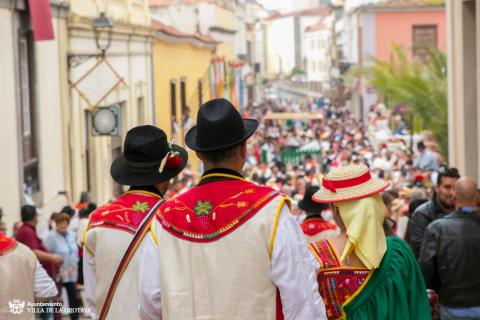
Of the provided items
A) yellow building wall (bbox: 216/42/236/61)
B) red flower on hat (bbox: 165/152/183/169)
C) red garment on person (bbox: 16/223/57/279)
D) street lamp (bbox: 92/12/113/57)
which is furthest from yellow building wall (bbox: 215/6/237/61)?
red flower on hat (bbox: 165/152/183/169)

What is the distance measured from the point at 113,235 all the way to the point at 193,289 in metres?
1.45

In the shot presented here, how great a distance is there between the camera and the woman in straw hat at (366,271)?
16.9 feet

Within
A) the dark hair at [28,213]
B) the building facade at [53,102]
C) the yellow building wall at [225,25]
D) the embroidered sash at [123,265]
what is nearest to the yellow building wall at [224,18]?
the yellow building wall at [225,25]

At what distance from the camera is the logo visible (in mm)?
6840

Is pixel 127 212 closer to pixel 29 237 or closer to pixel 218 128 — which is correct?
pixel 218 128

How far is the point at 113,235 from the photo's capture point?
575 centimetres

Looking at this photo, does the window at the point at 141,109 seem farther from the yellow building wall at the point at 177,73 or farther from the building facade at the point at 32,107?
the building facade at the point at 32,107

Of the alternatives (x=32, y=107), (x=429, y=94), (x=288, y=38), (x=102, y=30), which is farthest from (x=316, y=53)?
(x=32, y=107)

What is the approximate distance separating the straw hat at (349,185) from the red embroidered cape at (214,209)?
89 cm

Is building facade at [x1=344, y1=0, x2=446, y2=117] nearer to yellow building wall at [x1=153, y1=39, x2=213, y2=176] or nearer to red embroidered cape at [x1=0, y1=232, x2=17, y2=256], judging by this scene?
yellow building wall at [x1=153, y1=39, x2=213, y2=176]

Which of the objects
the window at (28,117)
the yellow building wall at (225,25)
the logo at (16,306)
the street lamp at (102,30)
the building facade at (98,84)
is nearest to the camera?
the logo at (16,306)

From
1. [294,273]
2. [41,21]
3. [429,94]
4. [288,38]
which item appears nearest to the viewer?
[294,273]

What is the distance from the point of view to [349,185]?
5.30 meters

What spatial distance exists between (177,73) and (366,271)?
3263cm
